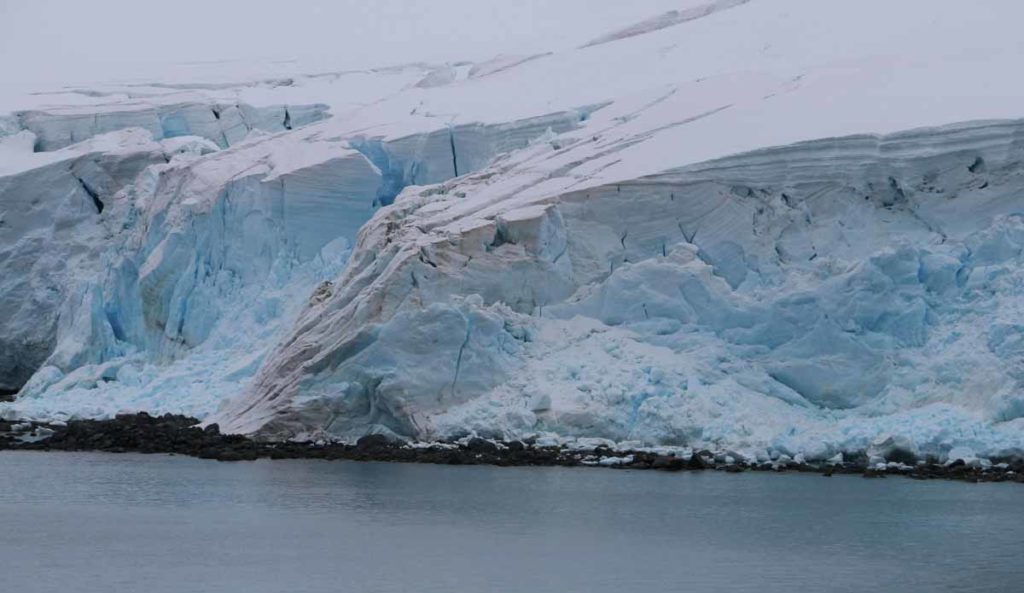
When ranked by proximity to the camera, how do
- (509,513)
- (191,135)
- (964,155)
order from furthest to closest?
(191,135) → (964,155) → (509,513)

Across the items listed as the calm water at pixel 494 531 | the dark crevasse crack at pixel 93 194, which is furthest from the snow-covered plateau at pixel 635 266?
the dark crevasse crack at pixel 93 194

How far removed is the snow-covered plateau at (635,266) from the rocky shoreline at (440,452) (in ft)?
0.80

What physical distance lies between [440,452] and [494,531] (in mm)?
4470

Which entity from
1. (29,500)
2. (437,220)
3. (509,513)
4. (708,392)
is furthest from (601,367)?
(29,500)

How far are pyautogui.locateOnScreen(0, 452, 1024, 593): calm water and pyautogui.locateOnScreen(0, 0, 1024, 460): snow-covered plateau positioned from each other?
133 centimetres

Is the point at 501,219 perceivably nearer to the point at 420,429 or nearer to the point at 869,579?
the point at 420,429

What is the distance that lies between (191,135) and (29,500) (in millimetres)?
14504

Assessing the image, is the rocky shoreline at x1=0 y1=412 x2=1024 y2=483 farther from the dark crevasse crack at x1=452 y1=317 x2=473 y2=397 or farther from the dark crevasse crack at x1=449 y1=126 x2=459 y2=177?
the dark crevasse crack at x1=449 y1=126 x2=459 y2=177

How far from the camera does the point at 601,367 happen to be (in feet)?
58.6

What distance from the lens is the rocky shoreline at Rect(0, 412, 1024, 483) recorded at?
637 inches

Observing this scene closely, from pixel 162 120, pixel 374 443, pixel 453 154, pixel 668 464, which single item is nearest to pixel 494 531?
pixel 668 464

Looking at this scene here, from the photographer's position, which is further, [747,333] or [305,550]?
[747,333]

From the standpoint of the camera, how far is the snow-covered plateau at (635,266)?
1750cm

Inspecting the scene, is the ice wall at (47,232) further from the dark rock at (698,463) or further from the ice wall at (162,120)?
the dark rock at (698,463)
